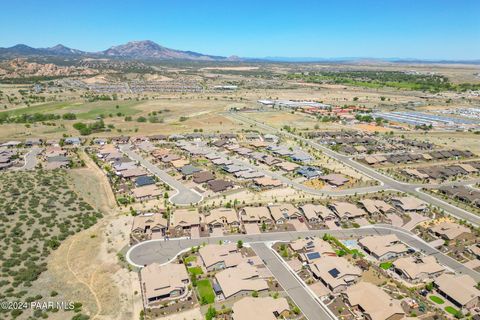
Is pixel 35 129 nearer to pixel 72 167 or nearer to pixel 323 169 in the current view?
pixel 72 167

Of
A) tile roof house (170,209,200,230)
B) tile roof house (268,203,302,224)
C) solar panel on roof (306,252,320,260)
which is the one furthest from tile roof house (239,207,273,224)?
solar panel on roof (306,252,320,260)

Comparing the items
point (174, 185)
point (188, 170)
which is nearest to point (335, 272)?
point (174, 185)

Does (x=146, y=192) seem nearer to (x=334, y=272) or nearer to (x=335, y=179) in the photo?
(x=334, y=272)

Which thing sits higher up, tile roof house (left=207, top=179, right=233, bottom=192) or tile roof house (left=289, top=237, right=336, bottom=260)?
tile roof house (left=207, top=179, right=233, bottom=192)

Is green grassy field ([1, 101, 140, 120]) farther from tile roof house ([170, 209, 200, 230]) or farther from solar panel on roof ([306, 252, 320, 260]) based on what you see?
solar panel on roof ([306, 252, 320, 260])

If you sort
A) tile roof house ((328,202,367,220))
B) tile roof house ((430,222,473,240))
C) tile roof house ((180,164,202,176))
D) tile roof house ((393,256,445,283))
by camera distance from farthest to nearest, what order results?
tile roof house ((180,164,202,176))
tile roof house ((328,202,367,220))
tile roof house ((430,222,473,240))
tile roof house ((393,256,445,283))

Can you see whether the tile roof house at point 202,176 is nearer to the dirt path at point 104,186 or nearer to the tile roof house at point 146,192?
the tile roof house at point 146,192

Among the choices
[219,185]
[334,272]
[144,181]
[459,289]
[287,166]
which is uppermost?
[144,181]
